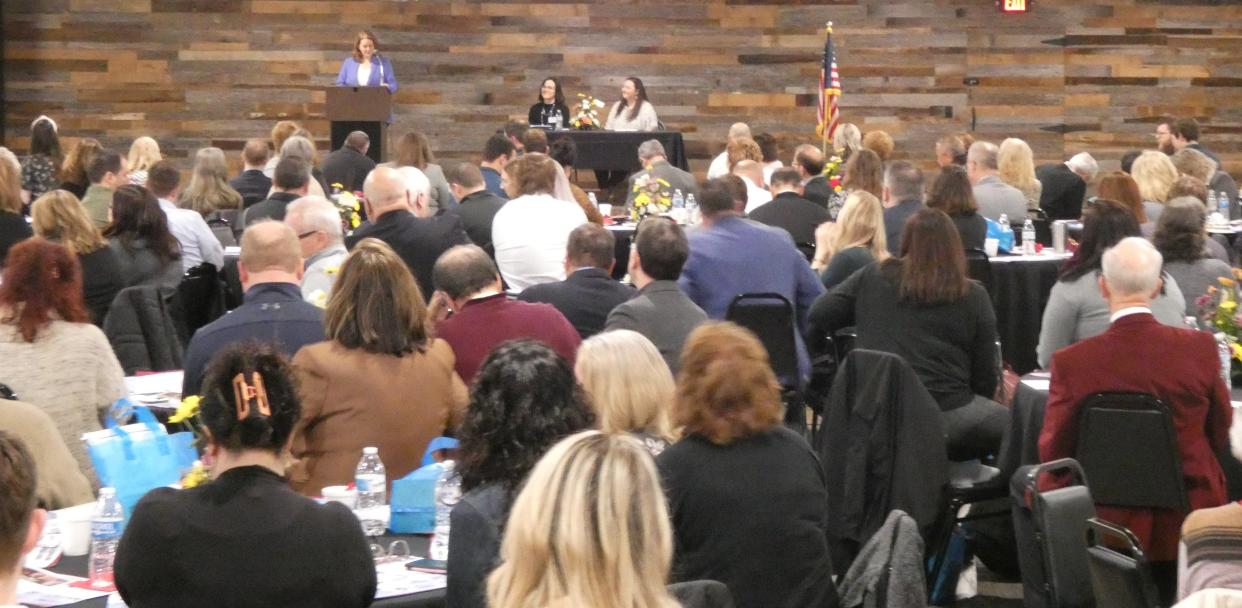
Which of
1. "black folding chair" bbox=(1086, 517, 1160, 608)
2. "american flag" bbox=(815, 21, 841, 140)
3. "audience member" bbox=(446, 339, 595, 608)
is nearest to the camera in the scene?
"audience member" bbox=(446, 339, 595, 608)

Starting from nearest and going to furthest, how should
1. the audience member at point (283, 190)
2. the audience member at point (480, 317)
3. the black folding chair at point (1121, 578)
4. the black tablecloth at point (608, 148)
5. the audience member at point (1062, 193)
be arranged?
the black folding chair at point (1121, 578) → the audience member at point (480, 317) → the audience member at point (283, 190) → the audience member at point (1062, 193) → the black tablecloth at point (608, 148)

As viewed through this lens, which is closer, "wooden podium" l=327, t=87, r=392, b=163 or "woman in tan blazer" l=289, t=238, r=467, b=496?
"woman in tan blazer" l=289, t=238, r=467, b=496

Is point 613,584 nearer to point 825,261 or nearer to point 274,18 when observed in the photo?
point 825,261

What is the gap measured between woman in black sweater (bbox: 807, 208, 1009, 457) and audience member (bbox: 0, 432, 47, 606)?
3680 mm

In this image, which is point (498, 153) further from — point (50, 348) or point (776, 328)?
point (50, 348)

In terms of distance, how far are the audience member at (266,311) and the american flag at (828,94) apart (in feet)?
32.5

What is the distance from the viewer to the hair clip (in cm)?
283

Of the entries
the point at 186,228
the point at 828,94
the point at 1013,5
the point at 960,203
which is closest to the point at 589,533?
the point at 960,203

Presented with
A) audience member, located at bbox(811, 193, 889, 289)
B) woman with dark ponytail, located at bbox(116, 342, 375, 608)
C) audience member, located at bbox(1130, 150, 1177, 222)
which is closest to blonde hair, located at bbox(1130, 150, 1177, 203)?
audience member, located at bbox(1130, 150, 1177, 222)

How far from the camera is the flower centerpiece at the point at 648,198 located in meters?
9.57

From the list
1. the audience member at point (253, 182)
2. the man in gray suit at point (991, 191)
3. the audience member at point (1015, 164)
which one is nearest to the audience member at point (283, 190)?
the audience member at point (253, 182)

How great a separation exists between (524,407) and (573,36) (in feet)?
42.8

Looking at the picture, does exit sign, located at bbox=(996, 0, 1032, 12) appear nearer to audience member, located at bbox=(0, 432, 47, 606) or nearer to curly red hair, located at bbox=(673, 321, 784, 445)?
curly red hair, located at bbox=(673, 321, 784, 445)

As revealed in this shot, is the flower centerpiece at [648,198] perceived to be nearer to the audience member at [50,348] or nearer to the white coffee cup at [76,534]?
the audience member at [50,348]
